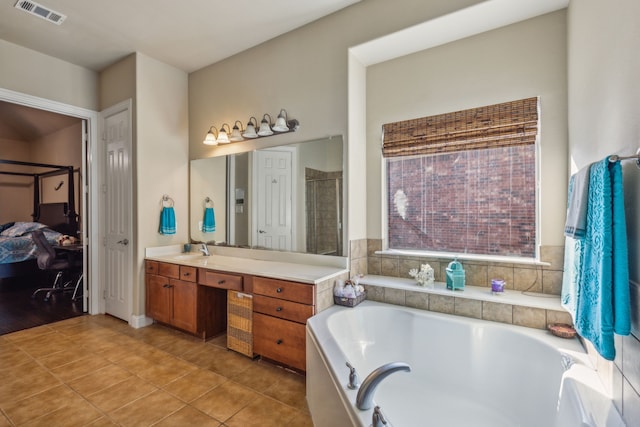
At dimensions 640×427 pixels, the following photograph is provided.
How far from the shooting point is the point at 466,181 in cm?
249

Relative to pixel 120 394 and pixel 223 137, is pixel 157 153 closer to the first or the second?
pixel 223 137

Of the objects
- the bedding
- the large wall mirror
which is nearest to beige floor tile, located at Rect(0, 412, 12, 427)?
the large wall mirror

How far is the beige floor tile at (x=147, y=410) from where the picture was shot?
1.83 meters

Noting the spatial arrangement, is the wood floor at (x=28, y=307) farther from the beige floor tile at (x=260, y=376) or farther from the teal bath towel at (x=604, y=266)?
the teal bath towel at (x=604, y=266)

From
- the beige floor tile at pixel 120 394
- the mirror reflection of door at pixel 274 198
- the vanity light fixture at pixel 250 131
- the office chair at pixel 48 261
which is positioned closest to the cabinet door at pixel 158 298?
the beige floor tile at pixel 120 394

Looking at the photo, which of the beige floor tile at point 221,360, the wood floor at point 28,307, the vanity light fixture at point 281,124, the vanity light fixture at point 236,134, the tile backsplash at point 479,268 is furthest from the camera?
the wood floor at point 28,307

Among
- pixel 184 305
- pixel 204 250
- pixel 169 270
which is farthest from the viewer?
pixel 204 250

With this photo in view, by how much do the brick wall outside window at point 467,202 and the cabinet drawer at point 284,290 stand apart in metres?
1.02

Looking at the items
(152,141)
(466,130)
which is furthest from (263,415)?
(152,141)

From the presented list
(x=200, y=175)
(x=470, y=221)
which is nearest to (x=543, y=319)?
(x=470, y=221)

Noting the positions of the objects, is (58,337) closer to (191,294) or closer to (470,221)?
(191,294)

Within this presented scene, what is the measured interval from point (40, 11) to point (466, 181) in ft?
12.4

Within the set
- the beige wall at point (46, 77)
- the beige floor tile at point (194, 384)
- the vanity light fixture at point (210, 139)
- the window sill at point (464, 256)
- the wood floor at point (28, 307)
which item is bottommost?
the beige floor tile at point (194, 384)

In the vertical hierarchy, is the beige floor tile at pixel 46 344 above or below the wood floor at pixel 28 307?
below
